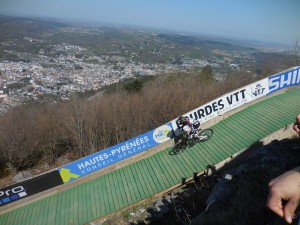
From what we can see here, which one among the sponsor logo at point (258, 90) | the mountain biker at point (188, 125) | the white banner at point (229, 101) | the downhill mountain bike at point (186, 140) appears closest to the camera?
the mountain biker at point (188, 125)

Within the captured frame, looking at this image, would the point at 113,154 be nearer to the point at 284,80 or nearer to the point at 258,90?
the point at 258,90

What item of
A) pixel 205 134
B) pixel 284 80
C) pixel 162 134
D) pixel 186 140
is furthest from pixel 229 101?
pixel 162 134

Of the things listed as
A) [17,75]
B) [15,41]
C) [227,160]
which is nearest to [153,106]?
[227,160]

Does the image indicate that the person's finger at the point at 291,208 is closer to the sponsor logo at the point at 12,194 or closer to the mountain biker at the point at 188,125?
the mountain biker at the point at 188,125

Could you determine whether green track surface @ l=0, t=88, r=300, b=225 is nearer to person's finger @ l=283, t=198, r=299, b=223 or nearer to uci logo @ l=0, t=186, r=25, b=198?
uci logo @ l=0, t=186, r=25, b=198

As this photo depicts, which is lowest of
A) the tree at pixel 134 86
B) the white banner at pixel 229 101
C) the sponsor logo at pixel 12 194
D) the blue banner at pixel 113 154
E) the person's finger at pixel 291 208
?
the tree at pixel 134 86

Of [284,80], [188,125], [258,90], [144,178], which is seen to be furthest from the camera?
[284,80]

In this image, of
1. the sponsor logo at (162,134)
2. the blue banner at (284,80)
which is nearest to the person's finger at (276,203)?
the sponsor logo at (162,134)
